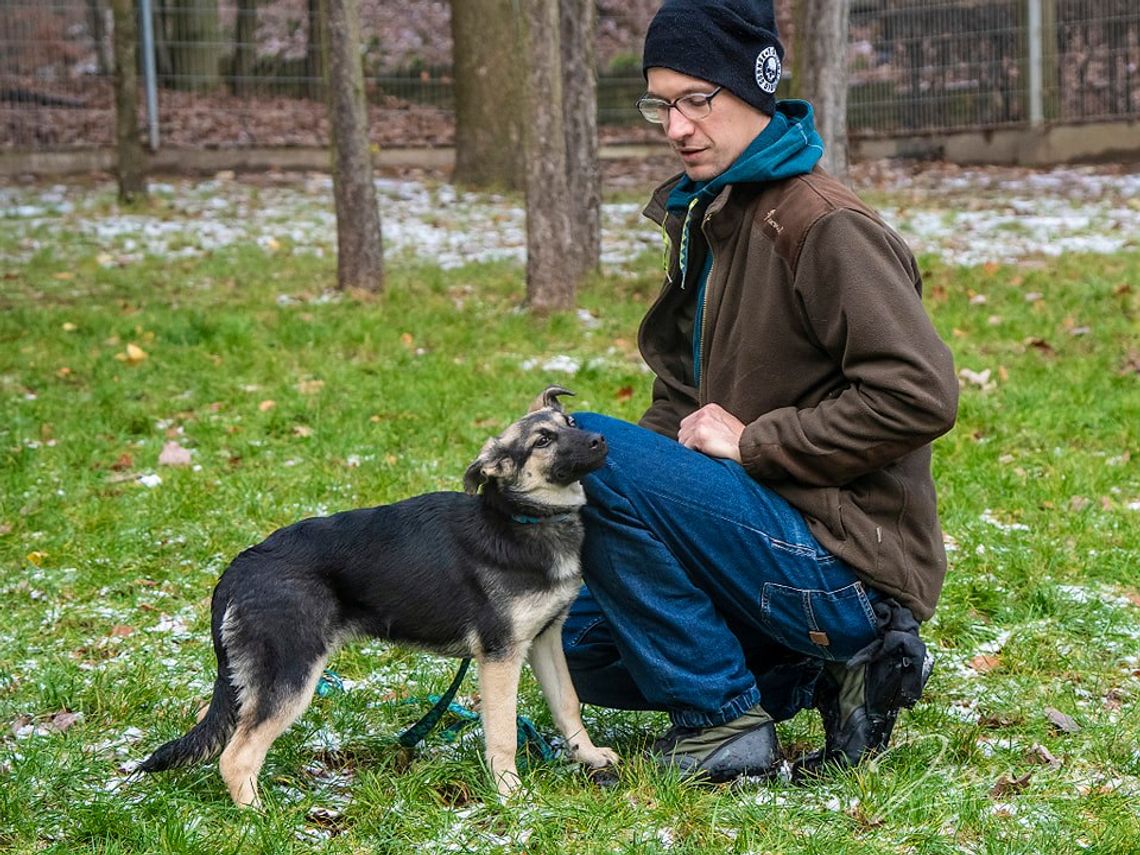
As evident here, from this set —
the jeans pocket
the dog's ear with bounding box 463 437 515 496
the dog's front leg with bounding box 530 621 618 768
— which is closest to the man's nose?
the dog's ear with bounding box 463 437 515 496

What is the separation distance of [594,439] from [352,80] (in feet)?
22.6

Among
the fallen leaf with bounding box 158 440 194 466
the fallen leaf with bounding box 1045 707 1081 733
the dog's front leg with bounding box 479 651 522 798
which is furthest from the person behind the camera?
the fallen leaf with bounding box 158 440 194 466

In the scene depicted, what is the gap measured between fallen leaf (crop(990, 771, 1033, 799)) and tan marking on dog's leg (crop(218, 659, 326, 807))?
1.84 m

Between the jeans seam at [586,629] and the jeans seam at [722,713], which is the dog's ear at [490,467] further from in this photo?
the jeans seam at [722,713]

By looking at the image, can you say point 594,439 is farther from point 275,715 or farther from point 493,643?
point 275,715

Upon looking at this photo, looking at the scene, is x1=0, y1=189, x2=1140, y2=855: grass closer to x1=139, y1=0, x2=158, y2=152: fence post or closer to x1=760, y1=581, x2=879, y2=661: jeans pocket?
x1=760, y1=581, x2=879, y2=661: jeans pocket

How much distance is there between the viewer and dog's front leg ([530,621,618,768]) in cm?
383

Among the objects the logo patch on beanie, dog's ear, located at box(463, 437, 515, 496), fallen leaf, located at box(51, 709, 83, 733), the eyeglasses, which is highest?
the logo patch on beanie

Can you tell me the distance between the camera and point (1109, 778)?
3.72 metres

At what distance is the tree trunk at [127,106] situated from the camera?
13477mm

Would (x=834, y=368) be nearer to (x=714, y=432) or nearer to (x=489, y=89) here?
(x=714, y=432)

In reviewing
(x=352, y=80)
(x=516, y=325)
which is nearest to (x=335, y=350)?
(x=516, y=325)

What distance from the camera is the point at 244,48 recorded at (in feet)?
58.1

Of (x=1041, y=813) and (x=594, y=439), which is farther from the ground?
(x=594, y=439)
